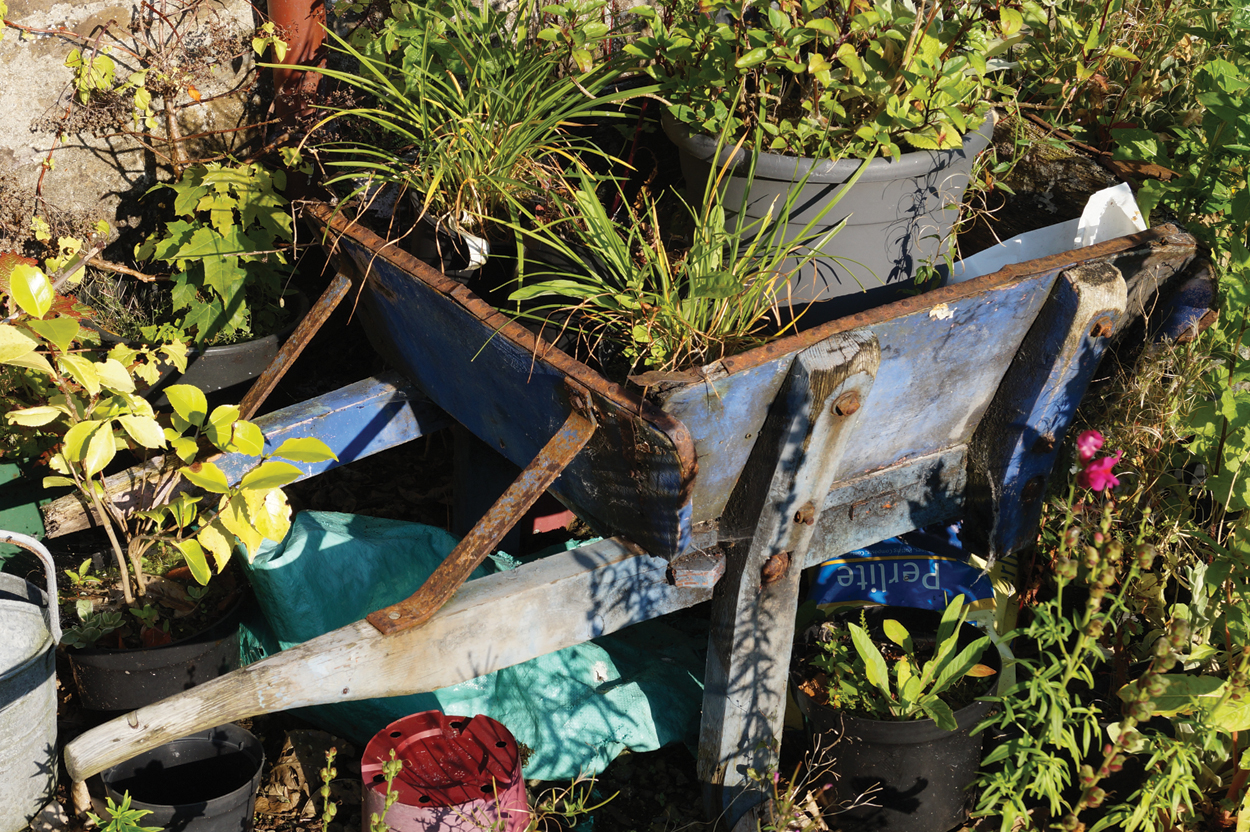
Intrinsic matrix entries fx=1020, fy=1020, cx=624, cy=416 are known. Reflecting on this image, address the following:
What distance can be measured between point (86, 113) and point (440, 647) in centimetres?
198

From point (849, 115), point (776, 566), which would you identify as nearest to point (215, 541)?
point (776, 566)

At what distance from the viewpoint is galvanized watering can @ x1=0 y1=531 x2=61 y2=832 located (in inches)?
75.6

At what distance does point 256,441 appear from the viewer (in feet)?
6.02

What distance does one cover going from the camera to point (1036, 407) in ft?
6.25

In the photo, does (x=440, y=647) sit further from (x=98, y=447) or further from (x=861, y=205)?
(x=861, y=205)

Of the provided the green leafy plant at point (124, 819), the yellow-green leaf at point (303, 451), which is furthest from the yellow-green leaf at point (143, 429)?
the green leafy plant at point (124, 819)

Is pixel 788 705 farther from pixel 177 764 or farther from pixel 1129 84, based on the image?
pixel 1129 84

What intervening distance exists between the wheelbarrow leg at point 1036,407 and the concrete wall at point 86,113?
2219 millimetres

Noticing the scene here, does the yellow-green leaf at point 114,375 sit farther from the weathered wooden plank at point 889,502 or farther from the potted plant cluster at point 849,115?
the weathered wooden plank at point 889,502

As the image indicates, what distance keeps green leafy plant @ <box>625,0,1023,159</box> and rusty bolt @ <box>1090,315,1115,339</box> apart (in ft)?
1.34

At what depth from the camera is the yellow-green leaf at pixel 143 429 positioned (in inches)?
70.9

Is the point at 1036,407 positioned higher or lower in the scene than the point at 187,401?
lower

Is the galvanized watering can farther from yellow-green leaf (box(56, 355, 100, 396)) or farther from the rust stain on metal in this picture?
the rust stain on metal

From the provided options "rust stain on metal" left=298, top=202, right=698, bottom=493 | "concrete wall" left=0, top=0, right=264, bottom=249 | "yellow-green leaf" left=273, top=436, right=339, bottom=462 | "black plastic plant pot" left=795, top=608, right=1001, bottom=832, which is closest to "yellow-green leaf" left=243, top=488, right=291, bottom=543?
"yellow-green leaf" left=273, top=436, right=339, bottom=462
